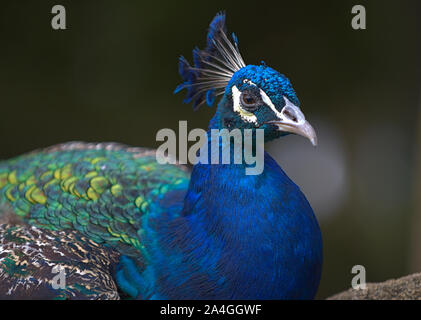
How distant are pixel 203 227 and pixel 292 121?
0.54 m

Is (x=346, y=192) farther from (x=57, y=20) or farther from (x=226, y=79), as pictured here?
(x=57, y=20)

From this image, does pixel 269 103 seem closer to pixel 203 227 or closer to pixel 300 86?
pixel 203 227

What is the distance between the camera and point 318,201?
4.38 meters

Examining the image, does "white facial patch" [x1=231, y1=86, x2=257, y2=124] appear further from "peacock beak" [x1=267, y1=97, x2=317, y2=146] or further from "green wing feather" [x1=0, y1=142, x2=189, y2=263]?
"green wing feather" [x1=0, y1=142, x2=189, y2=263]

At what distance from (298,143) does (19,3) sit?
2.52m

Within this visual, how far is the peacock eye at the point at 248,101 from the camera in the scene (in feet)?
6.66

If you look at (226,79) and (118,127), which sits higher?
(226,79)

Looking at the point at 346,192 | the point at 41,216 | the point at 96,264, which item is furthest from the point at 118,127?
the point at 96,264

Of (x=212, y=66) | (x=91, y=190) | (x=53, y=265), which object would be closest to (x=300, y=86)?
(x=212, y=66)

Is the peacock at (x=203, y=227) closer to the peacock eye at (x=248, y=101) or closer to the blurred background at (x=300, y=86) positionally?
the peacock eye at (x=248, y=101)

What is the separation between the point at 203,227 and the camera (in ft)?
6.93

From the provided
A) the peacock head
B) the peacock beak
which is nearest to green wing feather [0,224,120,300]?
the peacock head

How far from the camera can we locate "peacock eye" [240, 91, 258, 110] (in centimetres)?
203

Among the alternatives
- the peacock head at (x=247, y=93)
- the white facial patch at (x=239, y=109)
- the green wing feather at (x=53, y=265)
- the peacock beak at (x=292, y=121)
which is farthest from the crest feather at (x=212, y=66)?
the green wing feather at (x=53, y=265)
